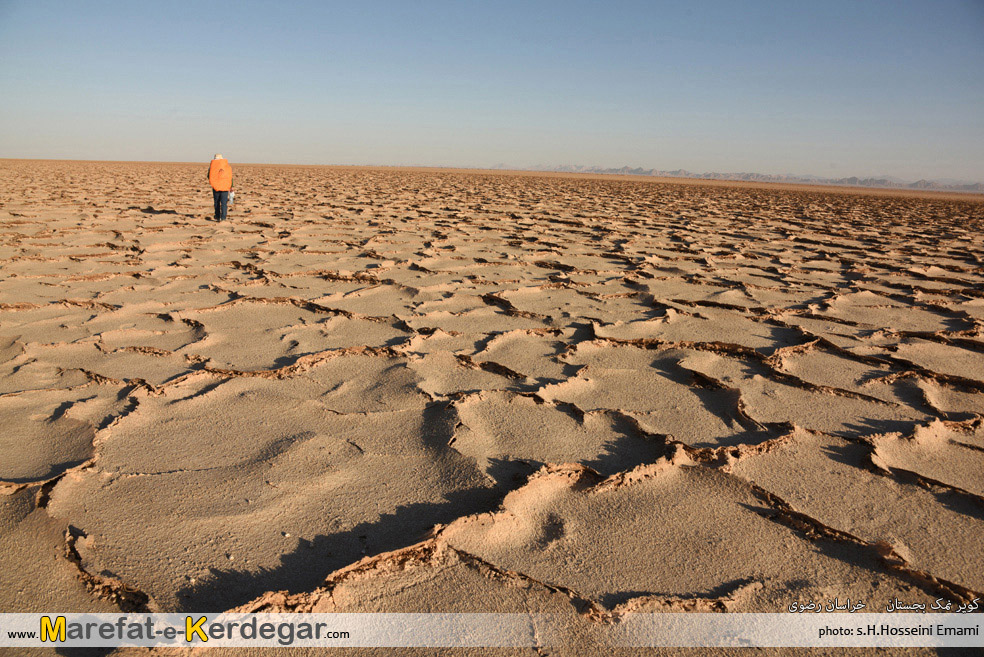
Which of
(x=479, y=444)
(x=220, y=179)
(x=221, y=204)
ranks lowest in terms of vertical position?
(x=479, y=444)

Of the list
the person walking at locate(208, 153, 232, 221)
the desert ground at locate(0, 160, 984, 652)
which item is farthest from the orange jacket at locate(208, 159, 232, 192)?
the desert ground at locate(0, 160, 984, 652)

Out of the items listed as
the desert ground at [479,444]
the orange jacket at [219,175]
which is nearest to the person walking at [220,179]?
the orange jacket at [219,175]

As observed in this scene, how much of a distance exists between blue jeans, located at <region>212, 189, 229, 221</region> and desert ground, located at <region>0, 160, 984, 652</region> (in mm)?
3066

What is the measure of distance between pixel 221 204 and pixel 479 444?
6187 mm

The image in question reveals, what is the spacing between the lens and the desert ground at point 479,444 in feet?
4.04

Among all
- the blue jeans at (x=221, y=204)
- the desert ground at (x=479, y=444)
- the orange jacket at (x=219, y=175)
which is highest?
the orange jacket at (x=219, y=175)

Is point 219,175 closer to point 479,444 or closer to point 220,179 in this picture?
point 220,179

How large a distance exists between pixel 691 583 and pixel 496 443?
28.1 inches

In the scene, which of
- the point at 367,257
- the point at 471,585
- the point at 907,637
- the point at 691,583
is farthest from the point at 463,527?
the point at 367,257

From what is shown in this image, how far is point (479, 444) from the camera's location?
1775mm

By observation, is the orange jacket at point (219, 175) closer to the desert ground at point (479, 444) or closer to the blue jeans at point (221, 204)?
the blue jeans at point (221, 204)

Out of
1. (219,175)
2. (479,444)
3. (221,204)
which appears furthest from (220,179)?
(479,444)

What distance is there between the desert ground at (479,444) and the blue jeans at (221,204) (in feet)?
10.1

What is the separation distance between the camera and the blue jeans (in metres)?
6.75
